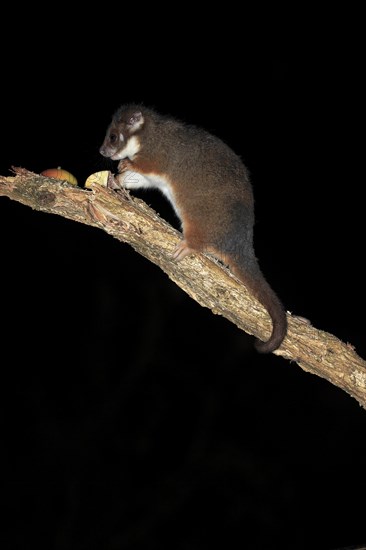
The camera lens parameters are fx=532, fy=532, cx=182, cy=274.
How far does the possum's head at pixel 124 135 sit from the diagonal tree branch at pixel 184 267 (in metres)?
1.11

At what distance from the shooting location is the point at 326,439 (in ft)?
33.4

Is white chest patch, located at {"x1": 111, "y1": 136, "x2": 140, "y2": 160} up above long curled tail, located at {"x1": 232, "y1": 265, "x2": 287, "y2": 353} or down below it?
above

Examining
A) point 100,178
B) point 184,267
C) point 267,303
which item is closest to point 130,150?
point 100,178

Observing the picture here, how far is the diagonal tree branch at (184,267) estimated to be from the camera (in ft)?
11.6

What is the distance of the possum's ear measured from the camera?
466 cm

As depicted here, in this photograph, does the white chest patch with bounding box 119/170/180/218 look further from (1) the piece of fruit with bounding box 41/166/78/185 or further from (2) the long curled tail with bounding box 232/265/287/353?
(2) the long curled tail with bounding box 232/265/287/353

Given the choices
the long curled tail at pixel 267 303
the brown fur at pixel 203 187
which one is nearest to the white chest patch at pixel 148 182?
the brown fur at pixel 203 187

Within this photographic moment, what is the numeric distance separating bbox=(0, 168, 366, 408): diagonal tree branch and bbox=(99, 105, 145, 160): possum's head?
3.65 feet

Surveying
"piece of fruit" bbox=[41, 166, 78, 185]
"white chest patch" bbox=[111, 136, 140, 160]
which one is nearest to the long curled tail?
"piece of fruit" bbox=[41, 166, 78, 185]

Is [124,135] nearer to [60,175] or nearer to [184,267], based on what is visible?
[60,175]

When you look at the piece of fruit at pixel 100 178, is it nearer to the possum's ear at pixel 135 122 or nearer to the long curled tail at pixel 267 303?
the possum's ear at pixel 135 122

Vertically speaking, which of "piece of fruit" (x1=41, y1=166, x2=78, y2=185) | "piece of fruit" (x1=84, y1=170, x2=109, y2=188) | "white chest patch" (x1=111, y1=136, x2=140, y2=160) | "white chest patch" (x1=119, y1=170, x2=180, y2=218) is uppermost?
"white chest patch" (x1=111, y1=136, x2=140, y2=160)

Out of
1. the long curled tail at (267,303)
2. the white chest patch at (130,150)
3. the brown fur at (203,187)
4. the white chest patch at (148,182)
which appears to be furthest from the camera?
the white chest patch at (130,150)

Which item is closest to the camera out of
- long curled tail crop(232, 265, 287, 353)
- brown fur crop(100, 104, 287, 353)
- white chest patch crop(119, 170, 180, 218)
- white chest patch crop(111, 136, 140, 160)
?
long curled tail crop(232, 265, 287, 353)
